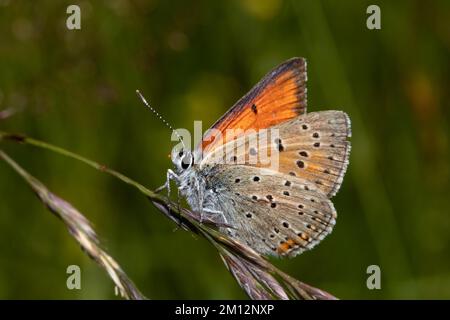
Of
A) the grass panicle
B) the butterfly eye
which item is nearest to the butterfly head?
the butterfly eye

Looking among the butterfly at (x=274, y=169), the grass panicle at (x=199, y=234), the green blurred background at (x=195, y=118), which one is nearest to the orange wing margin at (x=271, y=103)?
the butterfly at (x=274, y=169)

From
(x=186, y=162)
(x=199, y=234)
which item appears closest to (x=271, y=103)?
(x=186, y=162)

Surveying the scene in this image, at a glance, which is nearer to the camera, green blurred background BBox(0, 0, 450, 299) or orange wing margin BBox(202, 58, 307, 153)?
orange wing margin BBox(202, 58, 307, 153)

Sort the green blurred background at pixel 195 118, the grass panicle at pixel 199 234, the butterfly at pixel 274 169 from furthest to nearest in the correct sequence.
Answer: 1. the green blurred background at pixel 195 118
2. the butterfly at pixel 274 169
3. the grass panicle at pixel 199 234

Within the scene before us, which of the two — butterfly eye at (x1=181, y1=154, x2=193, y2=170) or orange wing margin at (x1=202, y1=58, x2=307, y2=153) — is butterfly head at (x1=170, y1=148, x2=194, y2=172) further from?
orange wing margin at (x1=202, y1=58, x2=307, y2=153)

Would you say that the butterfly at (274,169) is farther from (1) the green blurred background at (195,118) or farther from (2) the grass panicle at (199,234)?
(1) the green blurred background at (195,118)

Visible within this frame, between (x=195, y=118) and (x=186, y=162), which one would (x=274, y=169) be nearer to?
(x=186, y=162)
